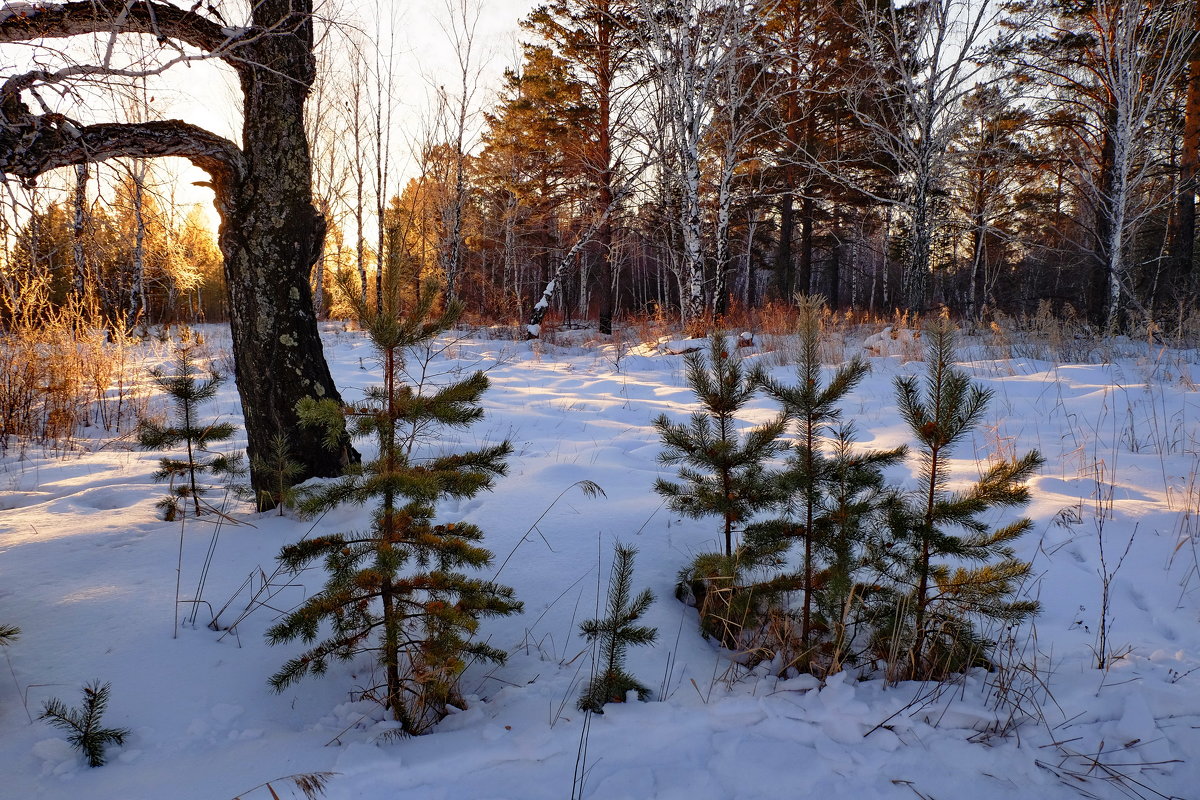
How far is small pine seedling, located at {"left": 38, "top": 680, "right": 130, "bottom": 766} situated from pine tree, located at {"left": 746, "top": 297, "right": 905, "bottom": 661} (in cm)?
208

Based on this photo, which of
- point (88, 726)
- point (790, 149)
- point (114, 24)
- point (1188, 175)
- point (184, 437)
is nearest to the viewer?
point (88, 726)

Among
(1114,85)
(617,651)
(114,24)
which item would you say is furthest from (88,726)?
(1114,85)

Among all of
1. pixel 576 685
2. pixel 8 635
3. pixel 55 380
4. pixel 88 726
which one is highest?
pixel 55 380

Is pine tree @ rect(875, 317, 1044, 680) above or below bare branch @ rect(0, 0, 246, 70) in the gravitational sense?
below

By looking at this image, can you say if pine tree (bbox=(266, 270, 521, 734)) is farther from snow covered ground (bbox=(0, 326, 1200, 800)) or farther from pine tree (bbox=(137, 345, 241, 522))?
pine tree (bbox=(137, 345, 241, 522))

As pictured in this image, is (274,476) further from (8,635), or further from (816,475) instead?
(816,475)

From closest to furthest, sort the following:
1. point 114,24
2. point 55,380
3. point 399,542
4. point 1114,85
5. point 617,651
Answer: point 399,542 → point 617,651 → point 114,24 → point 55,380 → point 1114,85

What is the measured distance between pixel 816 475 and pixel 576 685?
114 centimetres

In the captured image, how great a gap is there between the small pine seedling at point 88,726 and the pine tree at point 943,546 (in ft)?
8.02

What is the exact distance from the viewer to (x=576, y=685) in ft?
6.82

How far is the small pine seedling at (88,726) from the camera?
1.62 metres

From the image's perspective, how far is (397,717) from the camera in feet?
6.25

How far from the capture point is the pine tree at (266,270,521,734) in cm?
176

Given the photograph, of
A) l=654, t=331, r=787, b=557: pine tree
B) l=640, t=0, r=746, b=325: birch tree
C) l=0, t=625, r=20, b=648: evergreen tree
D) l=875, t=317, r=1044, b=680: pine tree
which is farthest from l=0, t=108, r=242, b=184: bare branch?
l=640, t=0, r=746, b=325: birch tree
